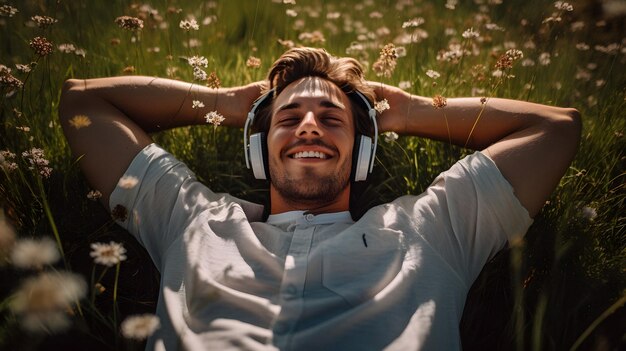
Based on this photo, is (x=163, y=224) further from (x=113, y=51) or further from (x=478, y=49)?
(x=478, y=49)

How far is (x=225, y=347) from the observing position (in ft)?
6.01

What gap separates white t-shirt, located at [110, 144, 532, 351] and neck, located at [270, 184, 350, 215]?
0.10 m

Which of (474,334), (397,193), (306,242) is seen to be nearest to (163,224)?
(306,242)

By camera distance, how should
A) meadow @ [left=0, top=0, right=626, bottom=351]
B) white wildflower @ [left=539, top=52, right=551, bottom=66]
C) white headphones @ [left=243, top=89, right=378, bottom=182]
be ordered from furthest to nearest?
1. white wildflower @ [left=539, top=52, right=551, bottom=66]
2. white headphones @ [left=243, top=89, right=378, bottom=182]
3. meadow @ [left=0, top=0, right=626, bottom=351]

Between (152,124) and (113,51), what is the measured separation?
5.35 ft

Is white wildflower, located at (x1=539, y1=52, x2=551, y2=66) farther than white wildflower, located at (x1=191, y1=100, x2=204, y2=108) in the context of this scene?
Yes

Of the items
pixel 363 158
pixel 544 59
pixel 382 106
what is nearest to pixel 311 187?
pixel 363 158

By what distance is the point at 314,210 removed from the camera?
2719mm

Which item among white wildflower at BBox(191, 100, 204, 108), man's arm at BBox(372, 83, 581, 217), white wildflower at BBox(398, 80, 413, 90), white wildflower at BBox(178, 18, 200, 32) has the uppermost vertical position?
white wildflower at BBox(178, 18, 200, 32)

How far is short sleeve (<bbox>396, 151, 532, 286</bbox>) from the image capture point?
226 centimetres

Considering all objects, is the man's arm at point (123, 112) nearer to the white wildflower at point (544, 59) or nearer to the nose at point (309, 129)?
the nose at point (309, 129)

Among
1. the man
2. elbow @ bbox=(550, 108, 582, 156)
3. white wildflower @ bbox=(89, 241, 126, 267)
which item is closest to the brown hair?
the man

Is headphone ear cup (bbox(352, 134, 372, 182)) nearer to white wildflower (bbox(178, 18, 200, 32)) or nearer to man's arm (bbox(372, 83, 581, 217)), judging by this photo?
man's arm (bbox(372, 83, 581, 217))

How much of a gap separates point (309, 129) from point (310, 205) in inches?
18.2
